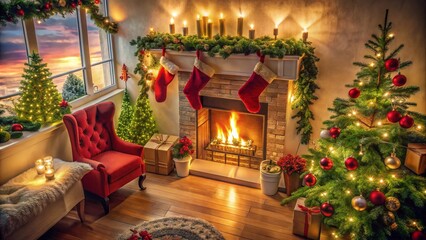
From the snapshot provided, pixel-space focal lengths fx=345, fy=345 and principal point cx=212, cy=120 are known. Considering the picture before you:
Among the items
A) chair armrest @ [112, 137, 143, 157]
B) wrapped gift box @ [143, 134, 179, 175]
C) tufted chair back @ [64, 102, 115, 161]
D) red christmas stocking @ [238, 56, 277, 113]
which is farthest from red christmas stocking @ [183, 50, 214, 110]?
tufted chair back @ [64, 102, 115, 161]

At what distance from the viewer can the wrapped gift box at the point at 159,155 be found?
487 cm

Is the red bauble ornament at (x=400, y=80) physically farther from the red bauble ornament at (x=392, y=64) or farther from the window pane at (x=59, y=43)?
the window pane at (x=59, y=43)

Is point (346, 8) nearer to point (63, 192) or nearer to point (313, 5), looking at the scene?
point (313, 5)

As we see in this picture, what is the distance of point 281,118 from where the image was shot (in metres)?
4.49

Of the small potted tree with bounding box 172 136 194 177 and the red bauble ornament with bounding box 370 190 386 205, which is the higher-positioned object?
the red bauble ornament with bounding box 370 190 386 205

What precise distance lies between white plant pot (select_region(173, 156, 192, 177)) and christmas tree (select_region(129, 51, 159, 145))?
2.14 ft

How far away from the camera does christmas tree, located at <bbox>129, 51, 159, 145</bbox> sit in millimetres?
4855

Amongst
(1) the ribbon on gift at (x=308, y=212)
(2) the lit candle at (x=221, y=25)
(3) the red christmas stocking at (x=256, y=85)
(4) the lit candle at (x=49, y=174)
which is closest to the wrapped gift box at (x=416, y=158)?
(1) the ribbon on gift at (x=308, y=212)

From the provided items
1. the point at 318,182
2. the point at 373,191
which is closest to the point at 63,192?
the point at 318,182

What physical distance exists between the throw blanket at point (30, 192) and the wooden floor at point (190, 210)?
0.62 meters

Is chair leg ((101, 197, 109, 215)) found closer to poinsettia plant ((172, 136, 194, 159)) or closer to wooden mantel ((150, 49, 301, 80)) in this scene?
poinsettia plant ((172, 136, 194, 159))

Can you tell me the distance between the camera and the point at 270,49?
3.89 m

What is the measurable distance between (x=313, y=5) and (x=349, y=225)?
2.45 m

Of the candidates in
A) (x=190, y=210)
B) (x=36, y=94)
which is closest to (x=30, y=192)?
(x=36, y=94)
